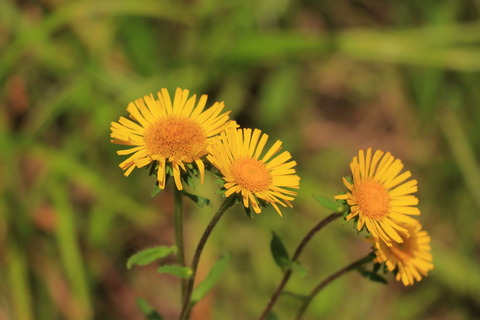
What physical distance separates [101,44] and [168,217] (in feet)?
2.91

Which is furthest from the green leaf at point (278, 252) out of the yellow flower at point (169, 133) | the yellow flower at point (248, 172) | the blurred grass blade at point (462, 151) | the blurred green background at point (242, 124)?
the blurred grass blade at point (462, 151)

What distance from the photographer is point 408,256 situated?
1035mm

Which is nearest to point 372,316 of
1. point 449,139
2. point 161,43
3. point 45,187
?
point 449,139

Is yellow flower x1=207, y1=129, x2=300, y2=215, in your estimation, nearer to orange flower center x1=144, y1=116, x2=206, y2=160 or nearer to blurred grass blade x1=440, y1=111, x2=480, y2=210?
orange flower center x1=144, y1=116, x2=206, y2=160

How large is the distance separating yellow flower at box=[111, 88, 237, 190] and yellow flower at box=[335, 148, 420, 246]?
0.25m

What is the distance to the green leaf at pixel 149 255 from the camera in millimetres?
1008

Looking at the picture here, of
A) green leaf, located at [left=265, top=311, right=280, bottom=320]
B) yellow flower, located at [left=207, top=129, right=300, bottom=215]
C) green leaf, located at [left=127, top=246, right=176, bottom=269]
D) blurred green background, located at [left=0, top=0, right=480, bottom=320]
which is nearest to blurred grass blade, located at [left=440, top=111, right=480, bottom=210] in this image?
blurred green background, located at [left=0, top=0, right=480, bottom=320]

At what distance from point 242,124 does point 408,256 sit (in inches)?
62.0

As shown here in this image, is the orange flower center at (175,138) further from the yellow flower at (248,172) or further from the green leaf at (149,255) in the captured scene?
the green leaf at (149,255)

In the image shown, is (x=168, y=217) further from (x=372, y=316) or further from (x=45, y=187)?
(x=372, y=316)

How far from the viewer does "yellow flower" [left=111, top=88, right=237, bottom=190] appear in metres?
0.94

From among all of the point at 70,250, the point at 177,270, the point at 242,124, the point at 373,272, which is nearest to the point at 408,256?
the point at 373,272

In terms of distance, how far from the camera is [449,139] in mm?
2561

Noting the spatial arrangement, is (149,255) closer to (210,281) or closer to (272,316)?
(210,281)
